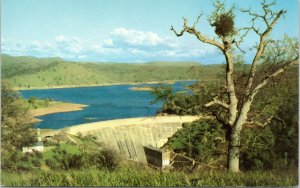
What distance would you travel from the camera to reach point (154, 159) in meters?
9.52

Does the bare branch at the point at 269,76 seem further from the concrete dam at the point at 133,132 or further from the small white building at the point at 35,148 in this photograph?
the small white building at the point at 35,148

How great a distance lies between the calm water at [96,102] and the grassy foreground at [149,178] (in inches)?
64.7

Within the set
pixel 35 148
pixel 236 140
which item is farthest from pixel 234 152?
pixel 35 148

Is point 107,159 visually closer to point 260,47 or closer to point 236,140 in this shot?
point 236,140

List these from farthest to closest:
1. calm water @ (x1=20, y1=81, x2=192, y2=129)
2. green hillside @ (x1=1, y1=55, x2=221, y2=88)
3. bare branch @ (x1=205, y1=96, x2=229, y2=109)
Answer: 1. calm water @ (x1=20, y1=81, x2=192, y2=129)
2. green hillside @ (x1=1, y1=55, x2=221, y2=88)
3. bare branch @ (x1=205, y1=96, x2=229, y2=109)

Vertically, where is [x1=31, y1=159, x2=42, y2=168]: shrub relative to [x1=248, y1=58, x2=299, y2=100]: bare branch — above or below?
below

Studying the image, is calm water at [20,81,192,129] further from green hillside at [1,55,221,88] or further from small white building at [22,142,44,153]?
small white building at [22,142,44,153]

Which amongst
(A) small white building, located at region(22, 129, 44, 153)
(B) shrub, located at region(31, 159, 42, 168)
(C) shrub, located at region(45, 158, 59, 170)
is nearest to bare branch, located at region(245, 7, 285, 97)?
(C) shrub, located at region(45, 158, 59, 170)

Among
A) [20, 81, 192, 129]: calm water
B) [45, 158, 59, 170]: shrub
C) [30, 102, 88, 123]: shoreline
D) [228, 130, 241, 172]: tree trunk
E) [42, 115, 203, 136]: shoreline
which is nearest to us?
[228, 130, 241, 172]: tree trunk

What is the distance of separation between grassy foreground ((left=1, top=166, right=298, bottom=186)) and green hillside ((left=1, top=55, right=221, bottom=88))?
6.20 ft

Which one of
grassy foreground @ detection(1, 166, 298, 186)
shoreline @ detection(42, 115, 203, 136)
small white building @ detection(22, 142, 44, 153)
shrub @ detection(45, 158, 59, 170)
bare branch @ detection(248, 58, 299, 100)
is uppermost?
bare branch @ detection(248, 58, 299, 100)

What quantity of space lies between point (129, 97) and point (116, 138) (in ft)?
3.70

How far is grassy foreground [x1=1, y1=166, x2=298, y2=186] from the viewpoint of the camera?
796 cm

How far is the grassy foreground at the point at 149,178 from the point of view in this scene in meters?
7.96
